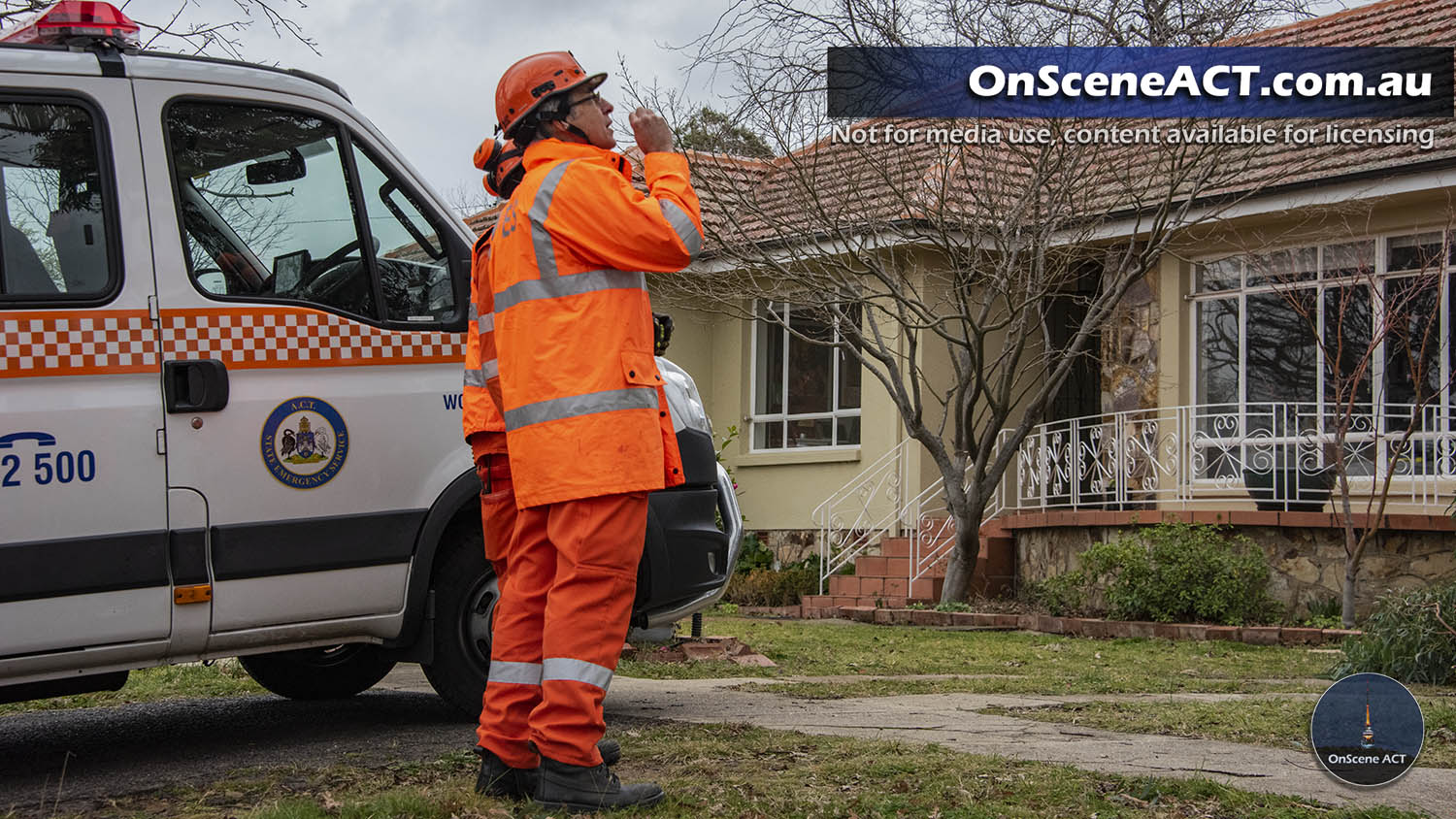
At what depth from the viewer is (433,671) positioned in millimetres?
5570

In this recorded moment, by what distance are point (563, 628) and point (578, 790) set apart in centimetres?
41

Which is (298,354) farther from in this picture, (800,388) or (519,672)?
(800,388)

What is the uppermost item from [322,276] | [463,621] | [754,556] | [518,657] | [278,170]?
[278,170]

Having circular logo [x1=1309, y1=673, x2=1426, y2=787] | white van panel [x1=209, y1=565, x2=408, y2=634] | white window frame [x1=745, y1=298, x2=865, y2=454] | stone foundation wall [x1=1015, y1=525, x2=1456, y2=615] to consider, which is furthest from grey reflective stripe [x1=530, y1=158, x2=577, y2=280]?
white window frame [x1=745, y1=298, x2=865, y2=454]

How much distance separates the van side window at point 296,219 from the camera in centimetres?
507

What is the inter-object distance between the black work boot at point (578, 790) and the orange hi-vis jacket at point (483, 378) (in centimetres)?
100

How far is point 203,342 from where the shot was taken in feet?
16.2

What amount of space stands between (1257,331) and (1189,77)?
281cm

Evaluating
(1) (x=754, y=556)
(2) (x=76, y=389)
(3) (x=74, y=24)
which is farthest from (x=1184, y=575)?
(3) (x=74, y=24)

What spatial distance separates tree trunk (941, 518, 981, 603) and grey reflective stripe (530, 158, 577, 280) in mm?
10341

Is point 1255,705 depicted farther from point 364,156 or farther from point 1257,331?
point 1257,331

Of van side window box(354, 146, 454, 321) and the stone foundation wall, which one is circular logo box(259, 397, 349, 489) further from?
the stone foundation wall

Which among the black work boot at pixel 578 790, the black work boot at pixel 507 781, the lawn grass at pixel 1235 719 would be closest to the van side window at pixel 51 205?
the black work boot at pixel 507 781

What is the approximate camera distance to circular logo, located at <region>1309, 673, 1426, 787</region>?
3.40 meters
